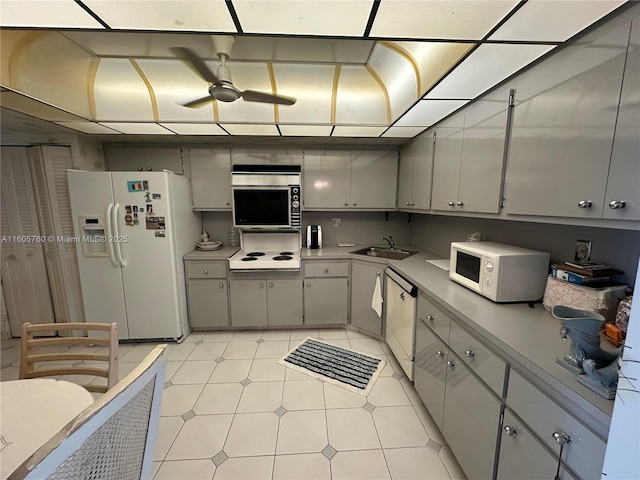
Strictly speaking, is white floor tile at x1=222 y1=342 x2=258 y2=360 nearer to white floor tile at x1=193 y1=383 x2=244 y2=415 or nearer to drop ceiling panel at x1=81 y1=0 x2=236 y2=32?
white floor tile at x1=193 y1=383 x2=244 y2=415

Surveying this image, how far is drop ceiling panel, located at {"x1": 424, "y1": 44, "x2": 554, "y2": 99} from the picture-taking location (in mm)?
1198

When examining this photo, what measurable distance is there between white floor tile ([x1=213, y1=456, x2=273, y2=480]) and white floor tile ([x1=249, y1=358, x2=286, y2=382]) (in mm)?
661

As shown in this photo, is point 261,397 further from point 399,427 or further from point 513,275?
point 513,275

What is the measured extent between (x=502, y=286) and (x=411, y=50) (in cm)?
148

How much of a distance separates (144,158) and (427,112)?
10.0ft

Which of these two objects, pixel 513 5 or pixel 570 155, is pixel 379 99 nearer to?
pixel 513 5

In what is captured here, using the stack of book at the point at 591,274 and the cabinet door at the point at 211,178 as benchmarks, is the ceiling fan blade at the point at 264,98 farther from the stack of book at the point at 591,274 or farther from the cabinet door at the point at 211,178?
the stack of book at the point at 591,274

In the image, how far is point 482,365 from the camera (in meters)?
1.18

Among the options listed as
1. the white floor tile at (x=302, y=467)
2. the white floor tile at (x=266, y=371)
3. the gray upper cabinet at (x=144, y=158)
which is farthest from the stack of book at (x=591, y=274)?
the gray upper cabinet at (x=144, y=158)

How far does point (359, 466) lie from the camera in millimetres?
1459

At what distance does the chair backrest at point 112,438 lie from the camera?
1.44 ft

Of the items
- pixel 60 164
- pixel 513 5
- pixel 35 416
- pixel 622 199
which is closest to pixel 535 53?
pixel 513 5

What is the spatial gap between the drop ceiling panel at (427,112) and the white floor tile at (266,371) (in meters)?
2.40

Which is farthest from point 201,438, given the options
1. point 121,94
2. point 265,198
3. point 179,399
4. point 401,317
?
point 121,94
